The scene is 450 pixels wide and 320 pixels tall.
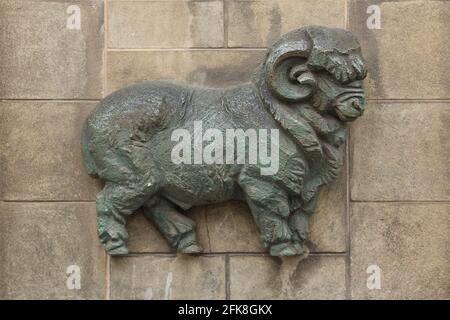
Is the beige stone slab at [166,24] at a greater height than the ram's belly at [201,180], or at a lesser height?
greater

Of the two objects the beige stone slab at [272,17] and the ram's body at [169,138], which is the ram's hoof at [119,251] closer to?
the ram's body at [169,138]

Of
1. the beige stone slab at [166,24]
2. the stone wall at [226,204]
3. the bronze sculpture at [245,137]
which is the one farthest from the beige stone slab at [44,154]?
the beige stone slab at [166,24]

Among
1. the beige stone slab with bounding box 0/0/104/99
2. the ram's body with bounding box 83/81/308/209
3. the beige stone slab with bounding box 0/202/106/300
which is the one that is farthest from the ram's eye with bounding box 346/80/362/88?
the beige stone slab with bounding box 0/202/106/300

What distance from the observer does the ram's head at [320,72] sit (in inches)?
168

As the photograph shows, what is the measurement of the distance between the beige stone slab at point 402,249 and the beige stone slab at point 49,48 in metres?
1.64

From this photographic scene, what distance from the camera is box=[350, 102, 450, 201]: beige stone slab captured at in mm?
4547

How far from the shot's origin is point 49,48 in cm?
458

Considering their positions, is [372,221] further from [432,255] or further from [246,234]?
[246,234]

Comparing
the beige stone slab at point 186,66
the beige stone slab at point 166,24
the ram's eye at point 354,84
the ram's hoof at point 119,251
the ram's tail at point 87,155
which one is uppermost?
the beige stone slab at point 166,24

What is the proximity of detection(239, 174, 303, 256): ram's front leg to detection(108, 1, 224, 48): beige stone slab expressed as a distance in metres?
0.81

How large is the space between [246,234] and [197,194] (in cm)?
37

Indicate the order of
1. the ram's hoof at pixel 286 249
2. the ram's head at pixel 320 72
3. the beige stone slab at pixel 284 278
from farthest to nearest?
1. the beige stone slab at pixel 284 278
2. the ram's hoof at pixel 286 249
3. the ram's head at pixel 320 72

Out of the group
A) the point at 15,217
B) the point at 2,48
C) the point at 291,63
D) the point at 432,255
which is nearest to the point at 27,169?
the point at 15,217

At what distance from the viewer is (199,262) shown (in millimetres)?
4527
